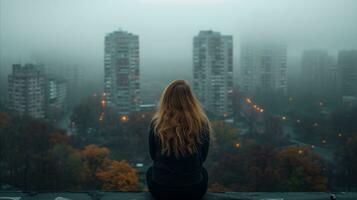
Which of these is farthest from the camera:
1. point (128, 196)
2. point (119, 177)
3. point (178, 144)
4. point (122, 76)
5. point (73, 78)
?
point (73, 78)

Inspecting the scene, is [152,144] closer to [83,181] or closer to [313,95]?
[83,181]

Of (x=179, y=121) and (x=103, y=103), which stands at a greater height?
(x=179, y=121)

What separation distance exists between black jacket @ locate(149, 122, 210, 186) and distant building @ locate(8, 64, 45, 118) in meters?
6.64

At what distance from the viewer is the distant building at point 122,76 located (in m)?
8.34

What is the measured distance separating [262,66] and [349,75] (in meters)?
2.62

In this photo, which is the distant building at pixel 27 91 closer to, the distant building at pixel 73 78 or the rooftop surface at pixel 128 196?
the distant building at pixel 73 78

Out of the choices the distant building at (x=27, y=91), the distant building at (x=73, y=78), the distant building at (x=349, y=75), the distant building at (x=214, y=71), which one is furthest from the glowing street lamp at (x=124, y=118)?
the distant building at (x=349, y=75)

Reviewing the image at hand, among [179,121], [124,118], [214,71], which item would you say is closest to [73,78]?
[124,118]

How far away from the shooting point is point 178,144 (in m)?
1.25

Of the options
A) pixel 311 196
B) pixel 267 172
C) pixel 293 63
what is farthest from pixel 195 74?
pixel 311 196

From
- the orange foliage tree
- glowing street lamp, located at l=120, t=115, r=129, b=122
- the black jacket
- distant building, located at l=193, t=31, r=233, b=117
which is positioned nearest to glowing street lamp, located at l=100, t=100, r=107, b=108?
glowing street lamp, located at l=120, t=115, r=129, b=122

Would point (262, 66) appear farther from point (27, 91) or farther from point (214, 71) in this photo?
point (27, 91)

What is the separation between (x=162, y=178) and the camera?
1295 millimetres

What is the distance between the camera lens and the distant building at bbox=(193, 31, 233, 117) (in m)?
8.52
